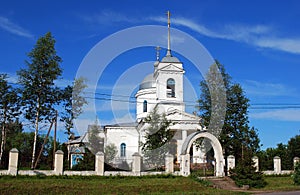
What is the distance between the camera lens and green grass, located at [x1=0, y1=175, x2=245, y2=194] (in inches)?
739

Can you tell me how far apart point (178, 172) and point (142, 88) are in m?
21.9

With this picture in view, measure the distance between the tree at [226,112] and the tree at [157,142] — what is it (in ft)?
11.7

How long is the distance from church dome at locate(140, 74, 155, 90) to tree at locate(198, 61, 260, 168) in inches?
579

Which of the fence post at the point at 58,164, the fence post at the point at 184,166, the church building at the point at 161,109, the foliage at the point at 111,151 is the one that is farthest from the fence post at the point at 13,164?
the church building at the point at 161,109

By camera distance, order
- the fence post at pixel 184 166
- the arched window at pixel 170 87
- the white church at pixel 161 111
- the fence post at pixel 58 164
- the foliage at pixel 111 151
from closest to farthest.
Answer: the fence post at pixel 58 164 → the fence post at pixel 184 166 → the foliage at pixel 111 151 → the white church at pixel 161 111 → the arched window at pixel 170 87

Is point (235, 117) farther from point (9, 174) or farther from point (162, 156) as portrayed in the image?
point (9, 174)

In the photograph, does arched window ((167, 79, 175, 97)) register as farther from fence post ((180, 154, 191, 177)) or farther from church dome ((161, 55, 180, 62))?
fence post ((180, 154, 191, 177))

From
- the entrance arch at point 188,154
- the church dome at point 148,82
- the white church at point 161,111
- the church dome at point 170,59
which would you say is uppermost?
the church dome at point 170,59

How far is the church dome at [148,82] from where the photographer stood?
4569 centimetres

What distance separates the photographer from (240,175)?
78.3ft

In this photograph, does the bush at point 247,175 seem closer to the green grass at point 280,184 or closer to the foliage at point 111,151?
the green grass at point 280,184

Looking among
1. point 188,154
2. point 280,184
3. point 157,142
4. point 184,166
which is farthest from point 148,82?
point 280,184

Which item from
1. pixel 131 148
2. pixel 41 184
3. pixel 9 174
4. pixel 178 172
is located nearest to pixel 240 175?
pixel 178 172

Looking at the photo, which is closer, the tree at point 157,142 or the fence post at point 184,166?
the fence post at point 184,166
